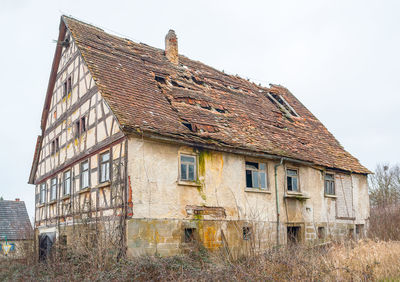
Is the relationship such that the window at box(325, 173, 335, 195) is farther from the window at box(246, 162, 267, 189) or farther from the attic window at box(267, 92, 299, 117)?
the attic window at box(267, 92, 299, 117)

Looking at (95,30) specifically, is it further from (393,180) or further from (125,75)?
(393,180)

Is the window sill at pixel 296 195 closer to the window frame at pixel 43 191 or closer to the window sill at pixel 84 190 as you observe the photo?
the window sill at pixel 84 190

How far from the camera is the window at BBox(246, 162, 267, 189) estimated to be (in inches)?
640

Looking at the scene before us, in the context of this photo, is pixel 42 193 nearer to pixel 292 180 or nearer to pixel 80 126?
pixel 80 126

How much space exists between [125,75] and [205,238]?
Result: 6.77m

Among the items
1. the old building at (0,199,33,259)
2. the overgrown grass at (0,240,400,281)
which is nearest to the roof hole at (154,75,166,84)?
the overgrown grass at (0,240,400,281)

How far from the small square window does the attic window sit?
9.21 m

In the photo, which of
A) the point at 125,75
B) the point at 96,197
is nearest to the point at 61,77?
the point at 125,75

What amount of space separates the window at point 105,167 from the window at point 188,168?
98.4 inches

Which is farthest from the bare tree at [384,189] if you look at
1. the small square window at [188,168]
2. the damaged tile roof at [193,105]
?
the small square window at [188,168]

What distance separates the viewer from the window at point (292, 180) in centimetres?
1758

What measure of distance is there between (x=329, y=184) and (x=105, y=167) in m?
10.2

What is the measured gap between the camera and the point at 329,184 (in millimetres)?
19328

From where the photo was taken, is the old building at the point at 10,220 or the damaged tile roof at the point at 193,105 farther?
the old building at the point at 10,220
